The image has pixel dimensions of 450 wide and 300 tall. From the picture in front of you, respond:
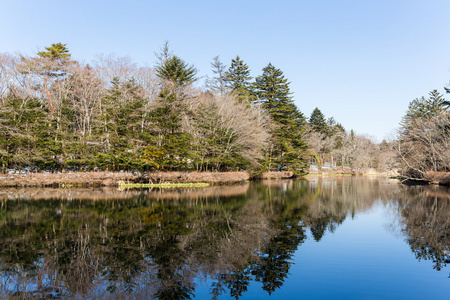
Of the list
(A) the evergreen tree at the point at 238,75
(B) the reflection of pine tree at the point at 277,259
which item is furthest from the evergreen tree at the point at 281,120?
(B) the reflection of pine tree at the point at 277,259

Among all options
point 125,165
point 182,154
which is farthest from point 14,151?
point 182,154

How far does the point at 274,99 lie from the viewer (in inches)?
1821

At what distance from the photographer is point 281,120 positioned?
4512 centimetres

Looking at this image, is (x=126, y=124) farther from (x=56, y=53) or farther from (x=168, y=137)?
(x=56, y=53)

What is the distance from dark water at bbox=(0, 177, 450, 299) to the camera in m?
5.45

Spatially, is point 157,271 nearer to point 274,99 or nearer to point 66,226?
point 66,226

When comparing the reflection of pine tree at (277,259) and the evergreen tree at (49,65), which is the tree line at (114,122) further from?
the reflection of pine tree at (277,259)

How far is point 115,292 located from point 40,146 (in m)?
26.4

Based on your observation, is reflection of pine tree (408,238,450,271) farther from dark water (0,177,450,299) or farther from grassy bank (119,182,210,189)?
grassy bank (119,182,210,189)

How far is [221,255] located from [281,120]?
3975 centimetres

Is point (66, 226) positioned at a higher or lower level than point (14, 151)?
lower

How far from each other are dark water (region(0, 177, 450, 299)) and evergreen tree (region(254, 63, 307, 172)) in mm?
29723

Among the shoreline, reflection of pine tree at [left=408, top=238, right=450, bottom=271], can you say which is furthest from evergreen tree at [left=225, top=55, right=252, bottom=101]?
reflection of pine tree at [left=408, top=238, right=450, bottom=271]

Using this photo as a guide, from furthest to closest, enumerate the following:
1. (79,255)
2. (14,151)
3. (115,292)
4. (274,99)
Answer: (274,99), (14,151), (79,255), (115,292)
